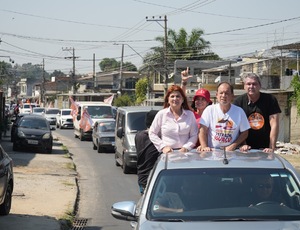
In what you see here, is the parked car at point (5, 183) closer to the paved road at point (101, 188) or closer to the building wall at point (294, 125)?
the paved road at point (101, 188)

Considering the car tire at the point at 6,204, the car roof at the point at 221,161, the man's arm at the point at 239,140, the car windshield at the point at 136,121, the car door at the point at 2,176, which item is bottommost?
the car tire at the point at 6,204

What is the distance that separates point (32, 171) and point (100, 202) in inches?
234

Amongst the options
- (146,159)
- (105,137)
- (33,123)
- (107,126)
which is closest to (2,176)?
(146,159)

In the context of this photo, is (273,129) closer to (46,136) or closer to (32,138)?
(32,138)

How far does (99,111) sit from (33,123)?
1037 cm

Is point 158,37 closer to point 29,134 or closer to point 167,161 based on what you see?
point 29,134

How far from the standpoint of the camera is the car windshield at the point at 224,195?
5805 mm

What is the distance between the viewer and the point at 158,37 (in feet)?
215

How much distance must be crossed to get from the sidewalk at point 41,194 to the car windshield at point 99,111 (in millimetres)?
14358

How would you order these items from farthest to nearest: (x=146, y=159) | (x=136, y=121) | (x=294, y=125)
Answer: (x=294, y=125)
(x=136, y=121)
(x=146, y=159)

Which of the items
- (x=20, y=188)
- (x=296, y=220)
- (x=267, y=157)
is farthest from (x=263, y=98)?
(x=20, y=188)

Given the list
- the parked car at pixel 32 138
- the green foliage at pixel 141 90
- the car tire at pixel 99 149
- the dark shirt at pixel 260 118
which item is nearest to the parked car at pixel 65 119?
the green foliage at pixel 141 90

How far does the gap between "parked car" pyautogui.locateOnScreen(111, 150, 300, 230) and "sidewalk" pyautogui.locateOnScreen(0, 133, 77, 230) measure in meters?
4.95

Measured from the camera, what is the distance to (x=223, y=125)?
7754 mm
